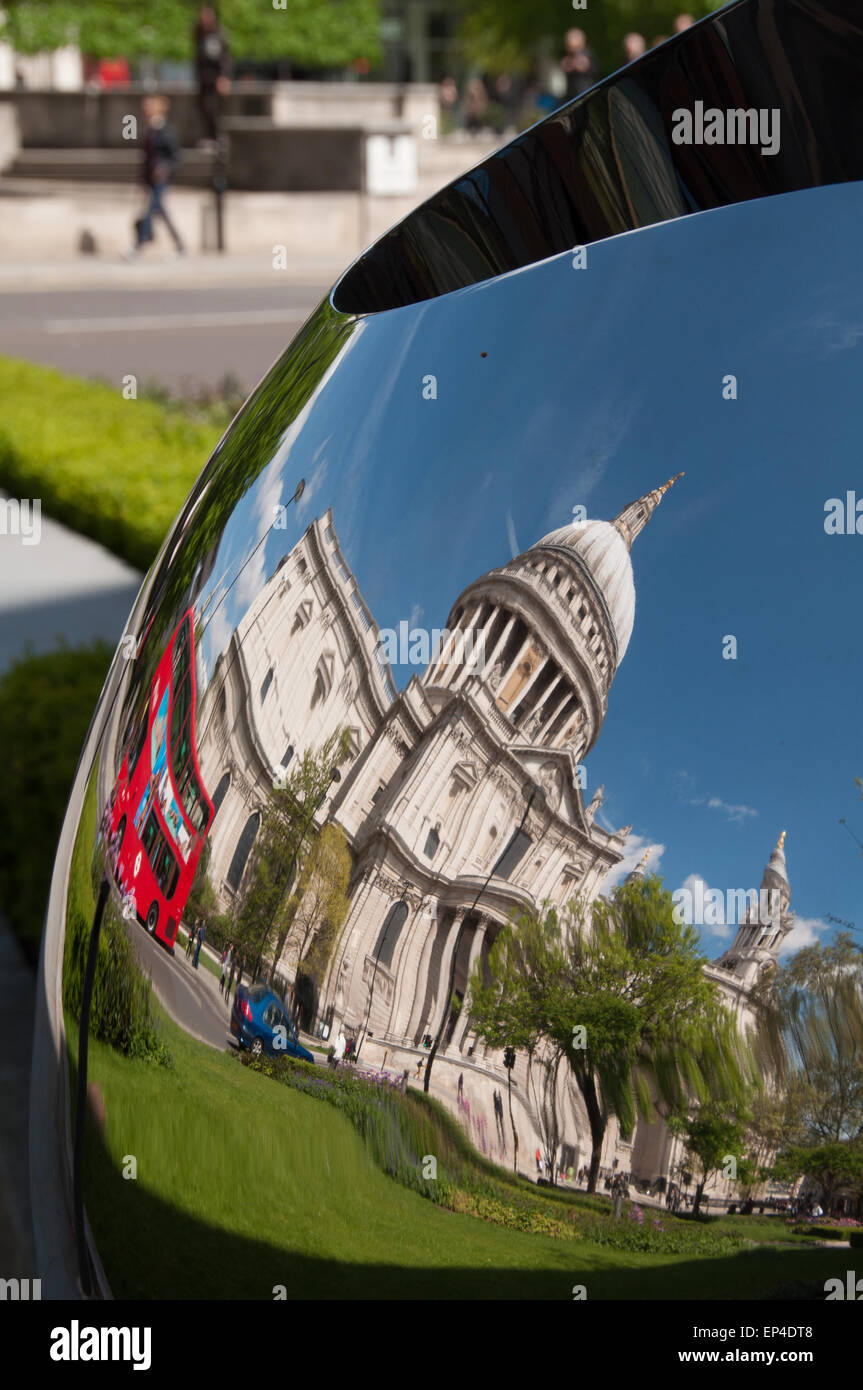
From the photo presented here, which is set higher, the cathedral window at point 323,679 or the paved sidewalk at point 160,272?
the paved sidewalk at point 160,272

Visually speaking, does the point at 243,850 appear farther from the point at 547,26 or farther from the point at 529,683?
the point at 547,26

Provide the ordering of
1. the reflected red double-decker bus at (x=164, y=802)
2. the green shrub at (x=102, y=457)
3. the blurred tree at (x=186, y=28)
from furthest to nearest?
the blurred tree at (x=186, y=28) → the green shrub at (x=102, y=457) → the reflected red double-decker bus at (x=164, y=802)

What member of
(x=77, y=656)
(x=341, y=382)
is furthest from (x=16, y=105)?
(x=341, y=382)

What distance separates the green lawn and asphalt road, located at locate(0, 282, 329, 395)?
457 inches

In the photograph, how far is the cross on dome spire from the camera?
0.97 meters

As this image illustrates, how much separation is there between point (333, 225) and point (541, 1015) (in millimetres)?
23942

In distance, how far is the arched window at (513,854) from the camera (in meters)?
0.96

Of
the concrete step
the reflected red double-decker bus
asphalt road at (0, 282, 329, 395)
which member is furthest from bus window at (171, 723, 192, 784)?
the concrete step

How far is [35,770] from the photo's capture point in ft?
13.3

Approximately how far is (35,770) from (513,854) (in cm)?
329

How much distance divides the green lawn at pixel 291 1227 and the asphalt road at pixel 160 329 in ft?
38.1

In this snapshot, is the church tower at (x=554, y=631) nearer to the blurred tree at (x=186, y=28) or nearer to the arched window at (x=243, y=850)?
the arched window at (x=243, y=850)

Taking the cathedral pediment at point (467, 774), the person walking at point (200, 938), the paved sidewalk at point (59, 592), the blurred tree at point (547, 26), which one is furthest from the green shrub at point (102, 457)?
the blurred tree at point (547, 26)

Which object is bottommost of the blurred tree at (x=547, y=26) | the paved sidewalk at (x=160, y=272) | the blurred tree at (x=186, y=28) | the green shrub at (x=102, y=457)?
the green shrub at (x=102, y=457)
